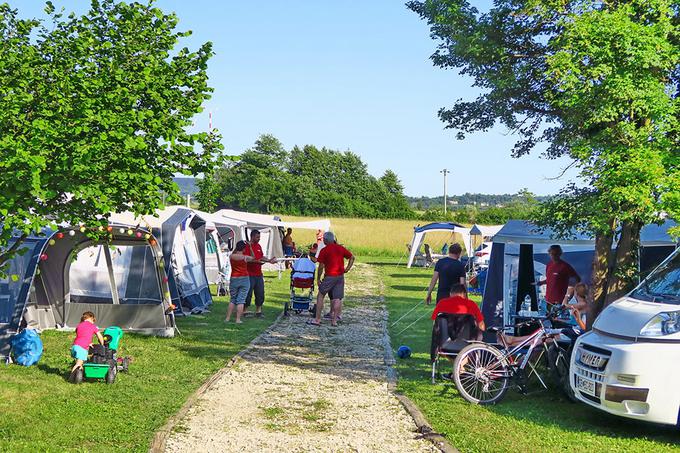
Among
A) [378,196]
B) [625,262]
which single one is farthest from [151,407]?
[378,196]

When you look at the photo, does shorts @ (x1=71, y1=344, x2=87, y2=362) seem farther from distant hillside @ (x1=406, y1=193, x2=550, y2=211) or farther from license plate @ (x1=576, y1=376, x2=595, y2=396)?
distant hillside @ (x1=406, y1=193, x2=550, y2=211)

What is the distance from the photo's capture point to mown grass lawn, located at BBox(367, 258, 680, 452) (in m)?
6.66

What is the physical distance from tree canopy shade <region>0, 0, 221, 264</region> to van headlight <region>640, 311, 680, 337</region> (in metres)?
4.26

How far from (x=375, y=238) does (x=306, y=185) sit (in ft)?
109

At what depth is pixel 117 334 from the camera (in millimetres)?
9461

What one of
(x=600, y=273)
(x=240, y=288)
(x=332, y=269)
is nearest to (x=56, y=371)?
(x=240, y=288)

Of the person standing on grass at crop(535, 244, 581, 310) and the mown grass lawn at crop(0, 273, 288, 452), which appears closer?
the mown grass lawn at crop(0, 273, 288, 452)

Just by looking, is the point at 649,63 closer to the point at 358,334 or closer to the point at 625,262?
the point at 625,262

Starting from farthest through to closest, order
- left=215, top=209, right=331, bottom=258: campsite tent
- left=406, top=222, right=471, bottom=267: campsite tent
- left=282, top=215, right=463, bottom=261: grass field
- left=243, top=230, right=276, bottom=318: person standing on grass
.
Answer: left=282, top=215, right=463, bottom=261: grass field < left=406, top=222, right=471, bottom=267: campsite tent < left=215, top=209, right=331, bottom=258: campsite tent < left=243, top=230, right=276, bottom=318: person standing on grass

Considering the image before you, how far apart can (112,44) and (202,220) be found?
1261cm

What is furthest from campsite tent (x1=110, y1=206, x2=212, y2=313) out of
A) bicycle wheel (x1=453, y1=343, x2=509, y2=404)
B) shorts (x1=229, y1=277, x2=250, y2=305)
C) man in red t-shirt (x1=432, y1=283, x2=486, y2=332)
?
bicycle wheel (x1=453, y1=343, x2=509, y2=404)

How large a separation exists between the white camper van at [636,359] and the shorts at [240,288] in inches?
305

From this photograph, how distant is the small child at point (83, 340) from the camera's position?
8.80 metres

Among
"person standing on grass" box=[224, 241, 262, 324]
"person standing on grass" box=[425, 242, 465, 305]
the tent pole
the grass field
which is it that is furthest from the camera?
the grass field
